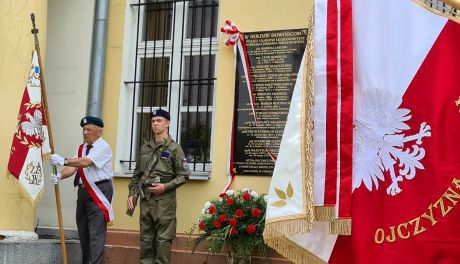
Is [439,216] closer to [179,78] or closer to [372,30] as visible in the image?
[372,30]

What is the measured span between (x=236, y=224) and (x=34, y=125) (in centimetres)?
212

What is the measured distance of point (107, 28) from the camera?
794cm

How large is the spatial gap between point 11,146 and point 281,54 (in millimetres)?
2877

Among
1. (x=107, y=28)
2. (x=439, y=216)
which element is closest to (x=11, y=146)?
(x=107, y=28)

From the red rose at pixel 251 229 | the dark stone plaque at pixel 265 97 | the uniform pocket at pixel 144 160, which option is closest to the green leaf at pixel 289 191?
the red rose at pixel 251 229

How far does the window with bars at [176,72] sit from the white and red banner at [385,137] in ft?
13.2

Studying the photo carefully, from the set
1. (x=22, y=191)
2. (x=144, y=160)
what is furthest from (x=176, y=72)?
(x=22, y=191)

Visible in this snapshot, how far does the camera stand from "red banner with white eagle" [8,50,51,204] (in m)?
6.23

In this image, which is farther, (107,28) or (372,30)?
(107,28)

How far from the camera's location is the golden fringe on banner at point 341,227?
10.9 feet

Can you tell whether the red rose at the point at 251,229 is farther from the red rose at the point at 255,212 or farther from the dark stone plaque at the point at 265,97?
the dark stone plaque at the point at 265,97

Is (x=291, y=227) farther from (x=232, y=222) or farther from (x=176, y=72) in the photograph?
(x=176, y=72)

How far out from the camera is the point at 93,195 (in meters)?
6.53

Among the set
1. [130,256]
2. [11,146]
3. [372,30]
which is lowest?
[130,256]
